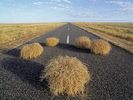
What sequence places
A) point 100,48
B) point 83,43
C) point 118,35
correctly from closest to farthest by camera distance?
point 100,48 < point 83,43 < point 118,35

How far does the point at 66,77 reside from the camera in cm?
693

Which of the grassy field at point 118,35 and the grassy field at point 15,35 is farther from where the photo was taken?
the grassy field at point 15,35

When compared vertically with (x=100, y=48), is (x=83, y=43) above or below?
below

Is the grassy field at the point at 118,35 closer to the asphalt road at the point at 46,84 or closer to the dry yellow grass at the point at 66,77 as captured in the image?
the asphalt road at the point at 46,84

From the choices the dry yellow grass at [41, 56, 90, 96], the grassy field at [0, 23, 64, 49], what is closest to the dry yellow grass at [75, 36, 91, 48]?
the grassy field at [0, 23, 64, 49]

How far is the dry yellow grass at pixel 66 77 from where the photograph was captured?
22.4 ft

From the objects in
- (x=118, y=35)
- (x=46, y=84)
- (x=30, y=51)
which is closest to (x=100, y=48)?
(x=30, y=51)

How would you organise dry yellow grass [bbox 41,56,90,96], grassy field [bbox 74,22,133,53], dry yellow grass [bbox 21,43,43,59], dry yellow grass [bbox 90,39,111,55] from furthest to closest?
grassy field [bbox 74,22,133,53] → dry yellow grass [bbox 90,39,111,55] → dry yellow grass [bbox 21,43,43,59] → dry yellow grass [bbox 41,56,90,96]

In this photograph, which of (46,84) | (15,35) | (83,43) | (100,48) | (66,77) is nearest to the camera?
(66,77)

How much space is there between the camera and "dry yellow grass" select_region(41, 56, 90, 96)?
22.4ft

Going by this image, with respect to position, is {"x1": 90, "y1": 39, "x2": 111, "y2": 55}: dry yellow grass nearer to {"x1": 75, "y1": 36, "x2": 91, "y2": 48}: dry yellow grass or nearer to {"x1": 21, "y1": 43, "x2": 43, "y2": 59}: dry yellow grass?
{"x1": 75, "y1": 36, "x2": 91, "y2": 48}: dry yellow grass

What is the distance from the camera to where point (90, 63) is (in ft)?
→ 37.9

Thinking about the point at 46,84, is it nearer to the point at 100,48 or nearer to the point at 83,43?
the point at 100,48

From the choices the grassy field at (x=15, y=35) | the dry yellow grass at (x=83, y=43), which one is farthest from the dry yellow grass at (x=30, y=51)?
the grassy field at (x=15, y=35)
